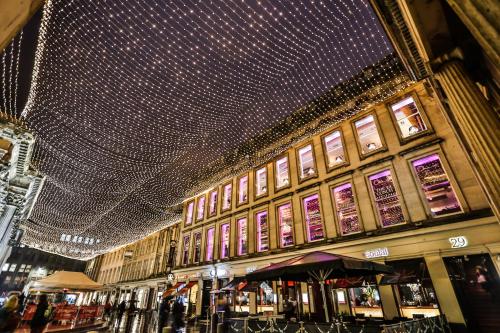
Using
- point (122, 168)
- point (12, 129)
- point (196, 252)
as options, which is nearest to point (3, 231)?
point (122, 168)

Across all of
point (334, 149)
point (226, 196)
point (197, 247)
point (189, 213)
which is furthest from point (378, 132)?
point (189, 213)

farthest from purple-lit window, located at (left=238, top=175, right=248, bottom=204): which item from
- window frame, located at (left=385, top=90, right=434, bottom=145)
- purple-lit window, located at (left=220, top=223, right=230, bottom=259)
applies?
window frame, located at (left=385, top=90, right=434, bottom=145)

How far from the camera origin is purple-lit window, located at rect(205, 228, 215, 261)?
20.7 metres

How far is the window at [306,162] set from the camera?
1548cm

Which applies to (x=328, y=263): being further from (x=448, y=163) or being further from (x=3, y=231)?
(x=3, y=231)

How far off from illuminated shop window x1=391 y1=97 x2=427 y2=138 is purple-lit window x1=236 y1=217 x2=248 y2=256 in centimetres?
1246

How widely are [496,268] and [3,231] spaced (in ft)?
68.7

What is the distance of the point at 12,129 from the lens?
6945mm

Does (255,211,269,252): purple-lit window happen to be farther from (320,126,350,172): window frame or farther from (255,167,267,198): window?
(320,126,350,172): window frame

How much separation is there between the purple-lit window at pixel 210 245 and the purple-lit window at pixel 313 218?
33.8ft

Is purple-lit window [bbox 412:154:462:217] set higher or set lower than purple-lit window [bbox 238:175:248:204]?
lower

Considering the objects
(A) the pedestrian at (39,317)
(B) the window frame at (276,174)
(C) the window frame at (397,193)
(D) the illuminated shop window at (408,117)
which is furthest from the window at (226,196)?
(D) the illuminated shop window at (408,117)

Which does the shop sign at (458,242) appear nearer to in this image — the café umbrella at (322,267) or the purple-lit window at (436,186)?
the purple-lit window at (436,186)

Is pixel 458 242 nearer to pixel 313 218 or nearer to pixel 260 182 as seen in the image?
pixel 313 218
